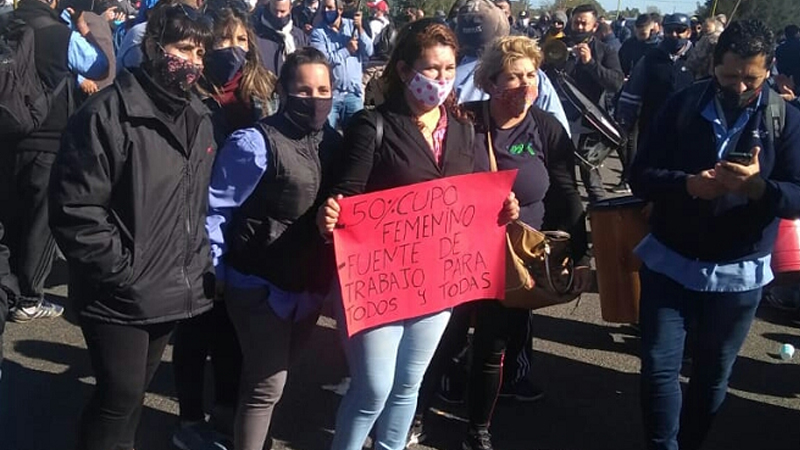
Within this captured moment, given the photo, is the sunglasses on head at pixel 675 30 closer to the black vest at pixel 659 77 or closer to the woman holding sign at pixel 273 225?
the black vest at pixel 659 77

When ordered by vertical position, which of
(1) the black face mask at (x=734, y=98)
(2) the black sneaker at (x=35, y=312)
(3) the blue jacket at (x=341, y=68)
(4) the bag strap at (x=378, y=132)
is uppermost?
(1) the black face mask at (x=734, y=98)

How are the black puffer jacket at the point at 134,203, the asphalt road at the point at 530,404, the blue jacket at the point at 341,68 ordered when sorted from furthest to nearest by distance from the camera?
1. the blue jacket at the point at 341,68
2. the asphalt road at the point at 530,404
3. the black puffer jacket at the point at 134,203

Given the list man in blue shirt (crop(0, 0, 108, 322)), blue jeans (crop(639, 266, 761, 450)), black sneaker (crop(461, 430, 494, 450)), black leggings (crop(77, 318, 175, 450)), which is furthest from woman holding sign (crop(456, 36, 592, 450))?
man in blue shirt (crop(0, 0, 108, 322))

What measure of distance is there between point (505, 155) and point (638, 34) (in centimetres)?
822

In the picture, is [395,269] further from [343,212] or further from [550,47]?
[550,47]

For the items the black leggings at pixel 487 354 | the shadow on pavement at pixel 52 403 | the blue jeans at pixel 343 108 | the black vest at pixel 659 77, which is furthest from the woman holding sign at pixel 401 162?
the black vest at pixel 659 77

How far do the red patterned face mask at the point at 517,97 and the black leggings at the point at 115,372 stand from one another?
149 centimetres

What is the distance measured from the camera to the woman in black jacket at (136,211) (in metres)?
2.71

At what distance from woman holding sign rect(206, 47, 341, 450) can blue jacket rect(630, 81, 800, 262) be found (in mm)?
1249

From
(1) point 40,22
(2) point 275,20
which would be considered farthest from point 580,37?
(1) point 40,22

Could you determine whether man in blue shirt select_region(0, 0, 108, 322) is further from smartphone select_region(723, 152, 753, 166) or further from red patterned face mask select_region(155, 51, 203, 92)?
smartphone select_region(723, 152, 753, 166)

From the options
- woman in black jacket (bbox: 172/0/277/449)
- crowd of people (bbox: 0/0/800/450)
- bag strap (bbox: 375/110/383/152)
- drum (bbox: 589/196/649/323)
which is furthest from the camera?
drum (bbox: 589/196/649/323)

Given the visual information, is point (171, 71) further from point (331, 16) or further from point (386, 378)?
point (331, 16)

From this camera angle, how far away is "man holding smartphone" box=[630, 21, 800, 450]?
10.2 feet
